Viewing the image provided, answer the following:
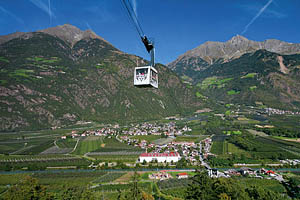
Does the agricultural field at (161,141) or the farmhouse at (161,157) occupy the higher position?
the agricultural field at (161,141)

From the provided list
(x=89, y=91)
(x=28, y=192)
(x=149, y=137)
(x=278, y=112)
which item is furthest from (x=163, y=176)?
(x=278, y=112)

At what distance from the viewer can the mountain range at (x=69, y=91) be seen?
370ft

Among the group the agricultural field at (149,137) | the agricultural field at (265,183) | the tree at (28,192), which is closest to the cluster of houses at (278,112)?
the agricultural field at (149,137)

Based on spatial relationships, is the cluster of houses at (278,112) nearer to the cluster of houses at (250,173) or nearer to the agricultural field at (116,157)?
the cluster of houses at (250,173)

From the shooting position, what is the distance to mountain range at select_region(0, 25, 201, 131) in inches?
4434

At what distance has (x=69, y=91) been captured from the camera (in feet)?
460

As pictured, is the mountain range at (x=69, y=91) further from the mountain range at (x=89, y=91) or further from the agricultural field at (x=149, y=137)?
the agricultural field at (x=149, y=137)

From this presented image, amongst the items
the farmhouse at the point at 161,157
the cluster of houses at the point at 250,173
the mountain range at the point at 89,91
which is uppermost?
the mountain range at the point at 89,91

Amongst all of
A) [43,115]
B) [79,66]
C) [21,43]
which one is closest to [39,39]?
[21,43]

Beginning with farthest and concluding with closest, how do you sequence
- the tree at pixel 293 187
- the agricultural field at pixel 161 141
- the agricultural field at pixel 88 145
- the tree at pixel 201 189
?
1. the agricultural field at pixel 161 141
2. the agricultural field at pixel 88 145
3. the tree at pixel 293 187
4. the tree at pixel 201 189

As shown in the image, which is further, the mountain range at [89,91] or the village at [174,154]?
the mountain range at [89,91]

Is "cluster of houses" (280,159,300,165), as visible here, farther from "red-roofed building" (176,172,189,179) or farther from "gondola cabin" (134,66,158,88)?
"gondola cabin" (134,66,158,88)

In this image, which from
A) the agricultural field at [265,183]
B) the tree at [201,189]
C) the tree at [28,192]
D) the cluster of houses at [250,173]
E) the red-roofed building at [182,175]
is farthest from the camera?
the red-roofed building at [182,175]

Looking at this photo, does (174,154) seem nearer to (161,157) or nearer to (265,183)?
(161,157)
